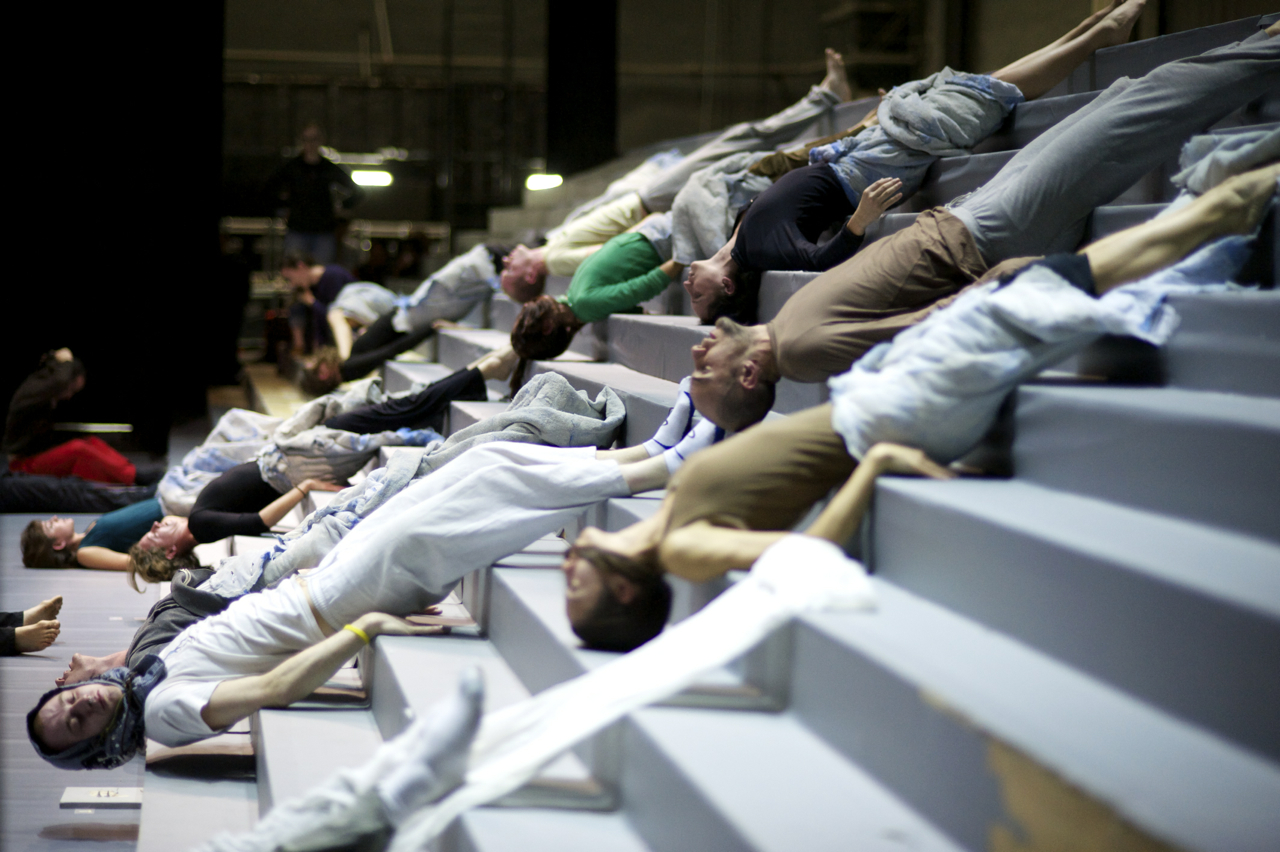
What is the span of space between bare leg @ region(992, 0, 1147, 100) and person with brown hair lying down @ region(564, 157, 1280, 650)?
5.33 ft

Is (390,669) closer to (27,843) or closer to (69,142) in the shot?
(27,843)

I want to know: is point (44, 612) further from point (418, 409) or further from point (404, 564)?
point (404, 564)

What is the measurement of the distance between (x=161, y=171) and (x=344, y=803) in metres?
7.30

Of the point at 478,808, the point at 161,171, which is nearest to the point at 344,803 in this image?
the point at 478,808

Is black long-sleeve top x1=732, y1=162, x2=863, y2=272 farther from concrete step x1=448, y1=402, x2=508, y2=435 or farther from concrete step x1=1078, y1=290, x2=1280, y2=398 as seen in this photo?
concrete step x1=1078, y1=290, x2=1280, y2=398

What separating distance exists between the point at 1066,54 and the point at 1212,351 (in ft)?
6.64

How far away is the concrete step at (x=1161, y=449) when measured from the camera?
1733 millimetres

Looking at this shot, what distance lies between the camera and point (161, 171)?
812 cm

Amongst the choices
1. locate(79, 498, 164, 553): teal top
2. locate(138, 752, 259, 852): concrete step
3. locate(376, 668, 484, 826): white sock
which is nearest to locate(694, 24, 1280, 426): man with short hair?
locate(376, 668, 484, 826): white sock

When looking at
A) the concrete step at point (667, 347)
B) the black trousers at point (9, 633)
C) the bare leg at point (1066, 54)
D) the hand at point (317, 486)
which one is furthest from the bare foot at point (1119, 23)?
the black trousers at point (9, 633)

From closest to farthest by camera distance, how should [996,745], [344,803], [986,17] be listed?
[996,745] → [344,803] → [986,17]

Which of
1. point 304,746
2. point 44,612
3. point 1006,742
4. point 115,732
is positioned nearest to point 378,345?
point 44,612

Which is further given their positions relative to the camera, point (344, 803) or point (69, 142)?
point (69, 142)

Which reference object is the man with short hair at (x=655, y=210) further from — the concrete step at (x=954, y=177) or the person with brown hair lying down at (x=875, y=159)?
the concrete step at (x=954, y=177)
